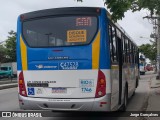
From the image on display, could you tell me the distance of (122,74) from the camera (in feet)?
41.0

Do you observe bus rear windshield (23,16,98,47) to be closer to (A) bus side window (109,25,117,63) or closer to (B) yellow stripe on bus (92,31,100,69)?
(B) yellow stripe on bus (92,31,100,69)

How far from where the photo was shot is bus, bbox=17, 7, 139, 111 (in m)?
9.81

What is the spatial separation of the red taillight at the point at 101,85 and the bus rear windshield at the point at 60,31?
0.90 metres

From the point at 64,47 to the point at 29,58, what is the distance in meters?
1.03

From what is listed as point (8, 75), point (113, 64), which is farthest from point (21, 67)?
point (8, 75)

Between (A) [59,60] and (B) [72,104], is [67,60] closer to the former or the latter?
(A) [59,60]

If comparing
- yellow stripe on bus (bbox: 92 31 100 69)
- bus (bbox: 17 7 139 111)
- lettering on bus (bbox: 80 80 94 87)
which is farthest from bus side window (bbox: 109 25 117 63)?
lettering on bus (bbox: 80 80 94 87)

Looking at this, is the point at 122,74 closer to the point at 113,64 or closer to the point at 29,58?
the point at 113,64

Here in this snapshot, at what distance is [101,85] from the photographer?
9805 mm

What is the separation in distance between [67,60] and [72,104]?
1122mm

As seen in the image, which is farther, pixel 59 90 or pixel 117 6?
pixel 117 6

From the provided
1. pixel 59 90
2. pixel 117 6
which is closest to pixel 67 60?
pixel 59 90

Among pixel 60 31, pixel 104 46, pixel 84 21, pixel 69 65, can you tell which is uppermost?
pixel 84 21

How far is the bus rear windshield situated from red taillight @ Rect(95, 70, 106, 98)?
0.90 metres
